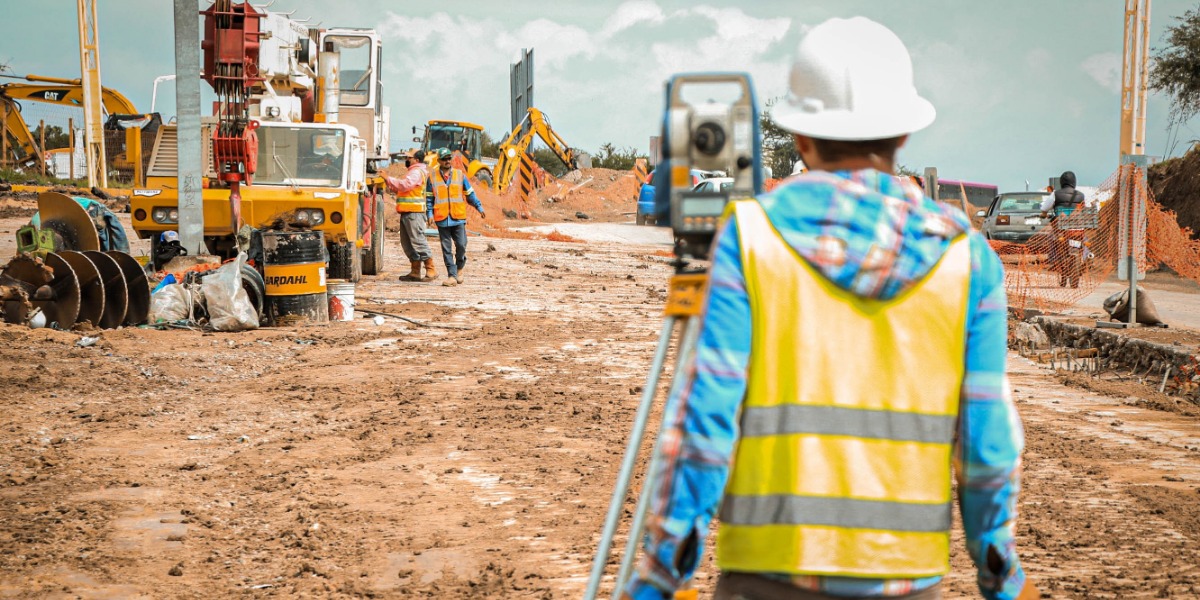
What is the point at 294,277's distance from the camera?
1166 centimetres

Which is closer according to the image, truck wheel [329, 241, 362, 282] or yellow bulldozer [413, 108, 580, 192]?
truck wheel [329, 241, 362, 282]

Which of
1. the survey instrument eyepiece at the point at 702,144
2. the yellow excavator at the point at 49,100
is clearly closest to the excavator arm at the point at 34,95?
the yellow excavator at the point at 49,100

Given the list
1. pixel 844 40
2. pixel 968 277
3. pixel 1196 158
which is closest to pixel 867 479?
pixel 968 277

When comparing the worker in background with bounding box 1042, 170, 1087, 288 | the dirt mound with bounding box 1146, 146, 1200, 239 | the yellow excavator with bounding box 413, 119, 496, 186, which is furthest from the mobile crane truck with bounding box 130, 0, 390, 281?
the yellow excavator with bounding box 413, 119, 496, 186

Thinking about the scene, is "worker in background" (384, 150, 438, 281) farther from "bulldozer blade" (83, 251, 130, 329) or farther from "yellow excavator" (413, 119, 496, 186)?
"yellow excavator" (413, 119, 496, 186)

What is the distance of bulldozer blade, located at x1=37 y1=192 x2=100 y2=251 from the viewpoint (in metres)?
12.9

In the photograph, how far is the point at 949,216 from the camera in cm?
199

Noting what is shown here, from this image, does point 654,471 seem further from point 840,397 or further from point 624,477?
point 840,397

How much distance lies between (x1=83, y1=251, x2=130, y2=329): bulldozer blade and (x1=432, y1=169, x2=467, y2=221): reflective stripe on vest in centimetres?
574

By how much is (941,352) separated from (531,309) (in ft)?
40.6

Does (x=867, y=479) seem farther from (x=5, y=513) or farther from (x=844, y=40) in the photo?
(x=5, y=513)

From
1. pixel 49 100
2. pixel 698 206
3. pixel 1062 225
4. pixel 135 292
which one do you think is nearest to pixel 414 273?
pixel 135 292

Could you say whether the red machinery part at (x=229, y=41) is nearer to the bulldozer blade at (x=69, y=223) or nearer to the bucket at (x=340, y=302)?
the bulldozer blade at (x=69, y=223)

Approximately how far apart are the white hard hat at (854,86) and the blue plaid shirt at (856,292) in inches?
3.3
